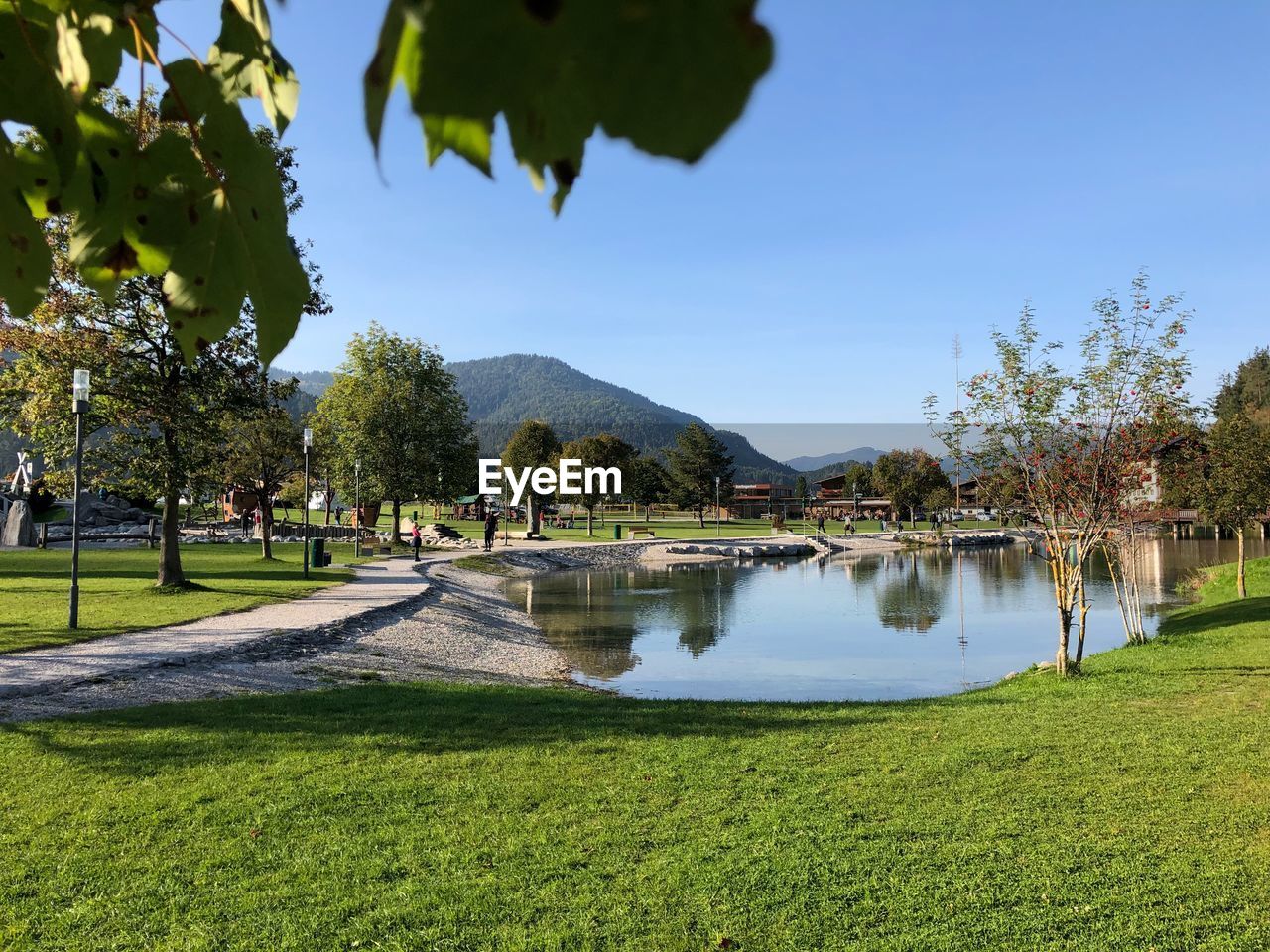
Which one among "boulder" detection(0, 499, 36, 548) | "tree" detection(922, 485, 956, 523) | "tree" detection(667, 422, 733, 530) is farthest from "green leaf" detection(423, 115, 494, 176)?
"tree" detection(667, 422, 733, 530)

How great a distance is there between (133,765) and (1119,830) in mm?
7289

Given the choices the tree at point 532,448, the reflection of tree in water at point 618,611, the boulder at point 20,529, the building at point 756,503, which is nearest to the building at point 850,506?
the building at point 756,503

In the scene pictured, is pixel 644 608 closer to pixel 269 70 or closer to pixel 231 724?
pixel 231 724

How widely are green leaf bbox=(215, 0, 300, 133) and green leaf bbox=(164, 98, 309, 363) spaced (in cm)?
4

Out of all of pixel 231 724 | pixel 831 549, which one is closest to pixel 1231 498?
pixel 231 724

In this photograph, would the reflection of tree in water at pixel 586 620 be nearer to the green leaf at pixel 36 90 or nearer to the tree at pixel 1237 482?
the green leaf at pixel 36 90

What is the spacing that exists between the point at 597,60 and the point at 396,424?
44257 millimetres

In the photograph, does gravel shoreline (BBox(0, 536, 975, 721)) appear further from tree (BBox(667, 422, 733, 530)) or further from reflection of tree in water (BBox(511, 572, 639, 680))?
tree (BBox(667, 422, 733, 530))

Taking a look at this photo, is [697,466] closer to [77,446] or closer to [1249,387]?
[1249,387]

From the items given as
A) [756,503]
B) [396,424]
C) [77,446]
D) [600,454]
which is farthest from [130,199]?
[756,503]

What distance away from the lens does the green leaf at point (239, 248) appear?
1178 millimetres

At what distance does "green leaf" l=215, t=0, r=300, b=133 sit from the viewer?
1.20 m

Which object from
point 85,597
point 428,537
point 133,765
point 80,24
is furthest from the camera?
point 428,537

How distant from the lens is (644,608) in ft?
87.5
